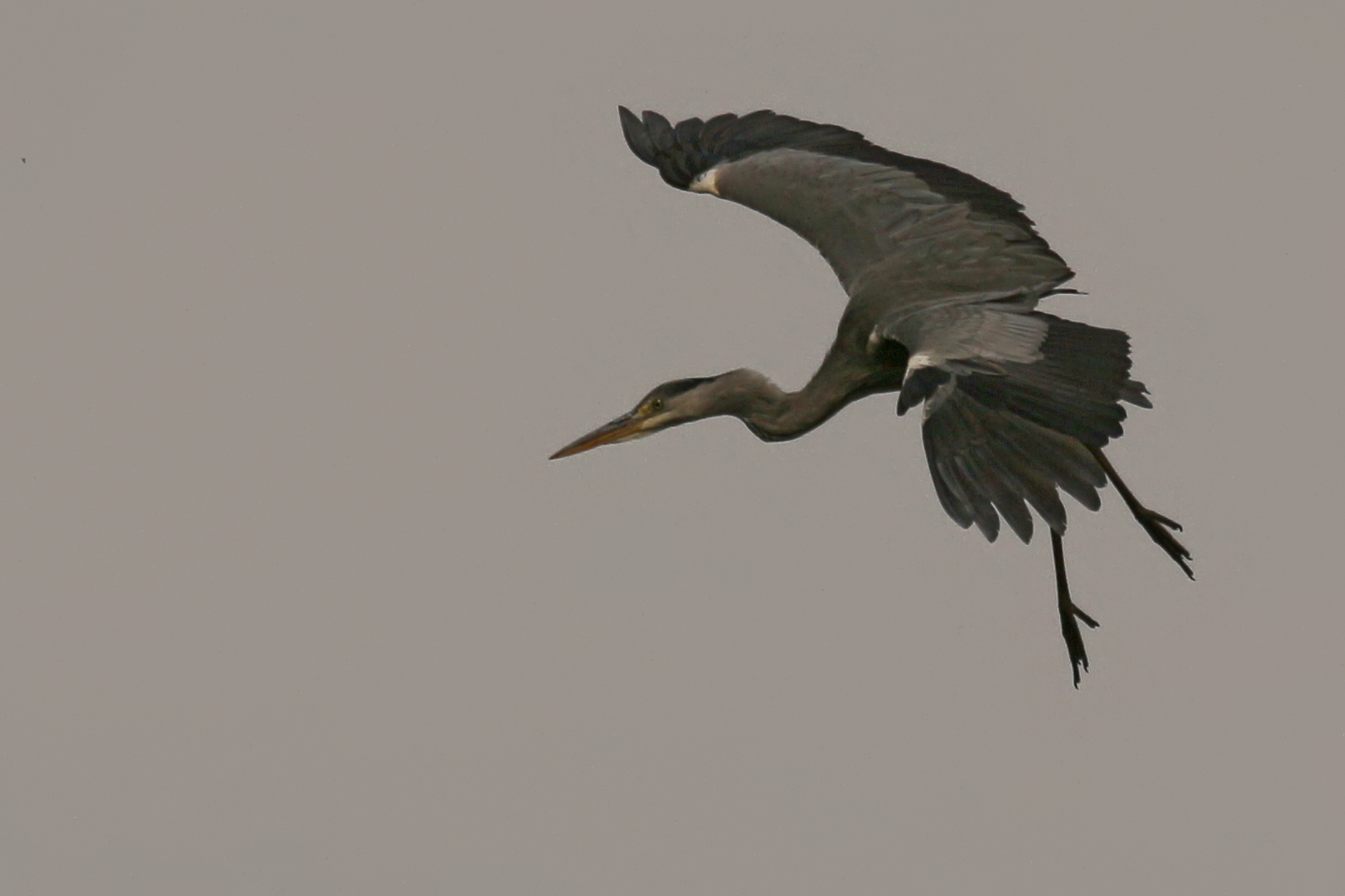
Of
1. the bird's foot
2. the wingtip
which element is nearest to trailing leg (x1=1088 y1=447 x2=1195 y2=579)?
the bird's foot

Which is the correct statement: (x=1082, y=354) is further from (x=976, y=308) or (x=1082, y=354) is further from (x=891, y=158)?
(x=891, y=158)

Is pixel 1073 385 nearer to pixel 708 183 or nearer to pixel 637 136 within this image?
pixel 708 183

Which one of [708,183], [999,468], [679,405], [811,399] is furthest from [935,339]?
[708,183]

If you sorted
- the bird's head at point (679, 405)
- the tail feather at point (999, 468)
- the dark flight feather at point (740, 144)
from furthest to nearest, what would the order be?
the dark flight feather at point (740, 144) → the bird's head at point (679, 405) → the tail feather at point (999, 468)

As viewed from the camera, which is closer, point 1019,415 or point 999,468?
point 999,468

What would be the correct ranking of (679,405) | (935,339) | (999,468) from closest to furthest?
(999,468) → (935,339) → (679,405)

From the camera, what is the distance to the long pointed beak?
10.5m

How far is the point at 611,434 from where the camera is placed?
1054cm

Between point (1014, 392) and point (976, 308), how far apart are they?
1030 mm

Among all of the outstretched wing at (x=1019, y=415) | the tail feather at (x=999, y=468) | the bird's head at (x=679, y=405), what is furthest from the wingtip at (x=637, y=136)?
the tail feather at (x=999, y=468)

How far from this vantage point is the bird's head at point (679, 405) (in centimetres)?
1029

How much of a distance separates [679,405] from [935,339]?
1.71 metres

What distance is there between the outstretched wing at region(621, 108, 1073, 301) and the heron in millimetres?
10

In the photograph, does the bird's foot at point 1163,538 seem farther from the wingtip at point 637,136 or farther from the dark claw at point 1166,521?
the wingtip at point 637,136
